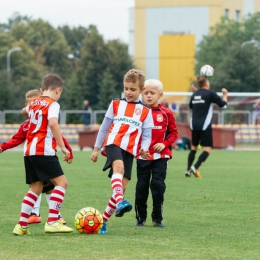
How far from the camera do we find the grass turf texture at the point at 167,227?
6.66 meters

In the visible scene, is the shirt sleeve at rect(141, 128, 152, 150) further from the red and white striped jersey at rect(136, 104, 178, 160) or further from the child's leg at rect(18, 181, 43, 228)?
the child's leg at rect(18, 181, 43, 228)

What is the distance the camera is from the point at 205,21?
81.5 meters

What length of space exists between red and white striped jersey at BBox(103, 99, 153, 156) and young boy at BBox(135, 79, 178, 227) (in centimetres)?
39

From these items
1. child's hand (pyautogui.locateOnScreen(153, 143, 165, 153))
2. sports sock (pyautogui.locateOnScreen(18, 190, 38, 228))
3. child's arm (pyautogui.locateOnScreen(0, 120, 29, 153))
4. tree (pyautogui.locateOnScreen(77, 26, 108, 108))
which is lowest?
sports sock (pyautogui.locateOnScreen(18, 190, 38, 228))

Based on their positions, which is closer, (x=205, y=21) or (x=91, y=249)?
(x=91, y=249)

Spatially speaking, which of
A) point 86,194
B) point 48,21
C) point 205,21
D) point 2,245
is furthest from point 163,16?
point 2,245

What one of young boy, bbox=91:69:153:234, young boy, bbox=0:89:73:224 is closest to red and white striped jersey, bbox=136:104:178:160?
young boy, bbox=91:69:153:234

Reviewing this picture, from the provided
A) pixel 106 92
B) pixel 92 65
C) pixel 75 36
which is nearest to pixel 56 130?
pixel 106 92

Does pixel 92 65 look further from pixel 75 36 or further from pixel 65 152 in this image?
pixel 65 152

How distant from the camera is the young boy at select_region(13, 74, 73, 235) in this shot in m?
7.78

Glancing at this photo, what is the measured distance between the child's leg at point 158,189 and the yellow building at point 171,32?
232 ft

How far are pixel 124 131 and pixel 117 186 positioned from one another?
1.97ft

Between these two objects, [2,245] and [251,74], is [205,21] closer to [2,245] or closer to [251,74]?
[251,74]

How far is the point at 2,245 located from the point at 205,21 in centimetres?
7582
